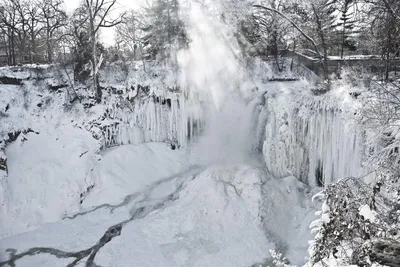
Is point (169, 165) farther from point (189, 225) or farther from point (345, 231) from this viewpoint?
point (345, 231)

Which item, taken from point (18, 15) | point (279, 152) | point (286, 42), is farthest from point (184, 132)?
point (18, 15)

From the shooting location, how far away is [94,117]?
526 inches

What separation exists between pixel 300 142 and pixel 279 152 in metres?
0.79

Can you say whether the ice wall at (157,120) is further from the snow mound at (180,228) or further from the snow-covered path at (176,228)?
the snow mound at (180,228)

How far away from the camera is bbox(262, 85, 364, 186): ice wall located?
345 inches

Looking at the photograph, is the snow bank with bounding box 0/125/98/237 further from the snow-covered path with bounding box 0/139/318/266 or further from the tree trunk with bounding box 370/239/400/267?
the tree trunk with bounding box 370/239/400/267

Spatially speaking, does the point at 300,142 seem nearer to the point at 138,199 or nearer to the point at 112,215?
the point at 138,199

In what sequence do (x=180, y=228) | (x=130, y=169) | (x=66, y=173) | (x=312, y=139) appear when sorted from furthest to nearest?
(x=130, y=169) → (x=66, y=173) → (x=312, y=139) → (x=180, y=228)

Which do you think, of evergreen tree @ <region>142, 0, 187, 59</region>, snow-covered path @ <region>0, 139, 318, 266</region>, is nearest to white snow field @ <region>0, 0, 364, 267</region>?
snow-covered path @ <region>0, 139, 318, 266</region>

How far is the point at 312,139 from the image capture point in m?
10.0

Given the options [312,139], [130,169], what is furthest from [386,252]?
[130,169]

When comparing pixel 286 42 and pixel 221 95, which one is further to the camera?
pixel 286 42

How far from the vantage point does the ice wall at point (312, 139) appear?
8.76 meters

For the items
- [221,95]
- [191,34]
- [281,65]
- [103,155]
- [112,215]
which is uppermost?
[191,34]
